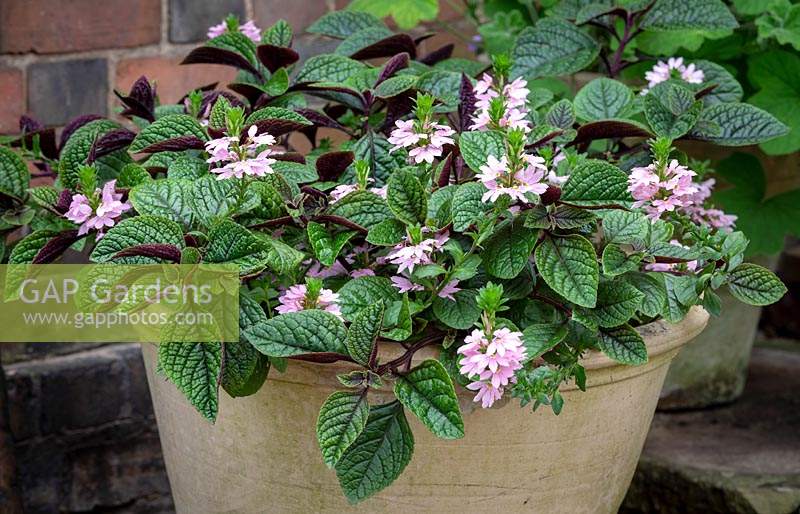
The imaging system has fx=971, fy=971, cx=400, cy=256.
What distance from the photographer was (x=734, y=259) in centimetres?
100

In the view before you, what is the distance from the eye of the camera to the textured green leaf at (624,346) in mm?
927

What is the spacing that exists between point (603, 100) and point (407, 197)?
396 mm

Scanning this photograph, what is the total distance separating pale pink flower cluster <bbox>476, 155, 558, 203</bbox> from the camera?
88 cm

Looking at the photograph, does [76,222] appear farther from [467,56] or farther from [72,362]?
[467,56]

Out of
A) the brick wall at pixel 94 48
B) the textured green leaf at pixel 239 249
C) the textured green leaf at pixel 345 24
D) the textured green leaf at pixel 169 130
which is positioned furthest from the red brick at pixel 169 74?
the textured green leaf at pixel 239 249

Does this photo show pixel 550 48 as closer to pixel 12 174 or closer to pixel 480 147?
pixel 480 147

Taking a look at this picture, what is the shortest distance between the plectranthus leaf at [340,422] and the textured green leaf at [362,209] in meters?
0.19

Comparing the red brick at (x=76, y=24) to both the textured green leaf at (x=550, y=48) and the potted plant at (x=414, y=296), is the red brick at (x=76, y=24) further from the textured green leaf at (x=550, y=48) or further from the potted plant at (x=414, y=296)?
the textured green leaf at (x=550, y=48)

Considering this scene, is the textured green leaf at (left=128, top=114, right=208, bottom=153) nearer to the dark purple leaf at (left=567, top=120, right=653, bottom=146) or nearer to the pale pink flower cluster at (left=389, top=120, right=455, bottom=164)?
the pale pink flower cluster at (left=389, top=120, right=455, bottom=164)

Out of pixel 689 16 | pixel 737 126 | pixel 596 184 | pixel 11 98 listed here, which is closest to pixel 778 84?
pixel 689 16

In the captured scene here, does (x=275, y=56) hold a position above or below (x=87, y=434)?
above

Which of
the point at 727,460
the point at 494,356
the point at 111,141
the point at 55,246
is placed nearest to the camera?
the point at 494,356

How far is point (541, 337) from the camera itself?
3.02 feet

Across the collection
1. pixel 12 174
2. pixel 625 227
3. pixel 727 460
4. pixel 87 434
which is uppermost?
pixel 625 227
